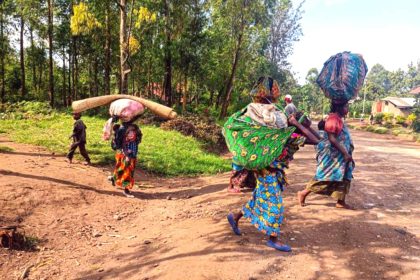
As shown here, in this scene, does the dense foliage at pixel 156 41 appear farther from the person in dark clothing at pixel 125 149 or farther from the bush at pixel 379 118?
the bush at pixel 379 118

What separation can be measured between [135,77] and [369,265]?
34.2 metres

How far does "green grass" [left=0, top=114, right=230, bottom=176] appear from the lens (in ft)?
28.8

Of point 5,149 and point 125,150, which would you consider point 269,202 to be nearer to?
point 125,150

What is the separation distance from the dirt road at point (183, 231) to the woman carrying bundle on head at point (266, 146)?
361mm

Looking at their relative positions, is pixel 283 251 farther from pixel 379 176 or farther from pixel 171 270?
pixel 379 176

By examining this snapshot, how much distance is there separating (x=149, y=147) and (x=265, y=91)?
23.1 feet

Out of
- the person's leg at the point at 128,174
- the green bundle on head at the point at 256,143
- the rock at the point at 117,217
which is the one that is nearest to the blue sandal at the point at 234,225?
the green bundle on head at the point at 256,143

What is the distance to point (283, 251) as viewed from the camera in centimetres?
380

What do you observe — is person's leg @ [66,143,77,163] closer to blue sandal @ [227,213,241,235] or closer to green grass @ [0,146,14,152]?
green grass @ [0,146,14,152]

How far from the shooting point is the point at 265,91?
3855 millimetres

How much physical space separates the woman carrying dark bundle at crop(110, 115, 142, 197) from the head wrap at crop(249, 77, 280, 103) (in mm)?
3004

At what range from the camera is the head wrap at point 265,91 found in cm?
386

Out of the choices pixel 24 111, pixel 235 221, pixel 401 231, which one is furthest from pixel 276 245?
pixel 24 111

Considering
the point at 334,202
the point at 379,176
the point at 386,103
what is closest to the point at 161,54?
the point at 379,176
